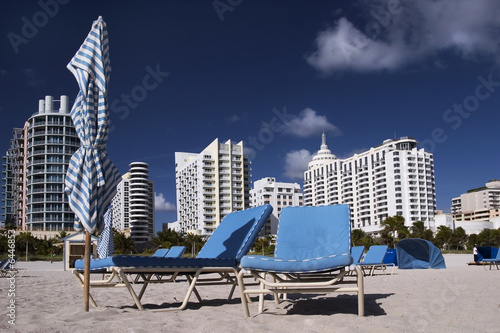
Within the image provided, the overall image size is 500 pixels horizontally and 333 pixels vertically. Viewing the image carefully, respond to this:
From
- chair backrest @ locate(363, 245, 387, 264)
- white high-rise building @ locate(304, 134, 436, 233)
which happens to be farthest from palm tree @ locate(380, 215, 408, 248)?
chair backrest @ locate(363, 245, 387, 264)

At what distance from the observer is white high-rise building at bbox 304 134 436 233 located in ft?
319

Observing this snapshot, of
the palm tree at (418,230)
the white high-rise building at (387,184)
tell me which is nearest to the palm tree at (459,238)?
the palm tree at (418,230)

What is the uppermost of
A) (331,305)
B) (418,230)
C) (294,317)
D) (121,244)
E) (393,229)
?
(294,317)

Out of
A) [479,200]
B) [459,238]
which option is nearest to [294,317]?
[459,238]

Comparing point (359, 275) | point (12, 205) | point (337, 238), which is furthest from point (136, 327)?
point (12, 205)

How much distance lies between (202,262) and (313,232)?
3.86ft

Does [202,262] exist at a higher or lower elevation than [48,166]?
lower

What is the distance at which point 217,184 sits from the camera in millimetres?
92812

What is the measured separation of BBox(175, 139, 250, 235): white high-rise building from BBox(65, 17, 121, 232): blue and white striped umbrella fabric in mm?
86030

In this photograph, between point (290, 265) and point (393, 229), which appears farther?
point (393, 229)

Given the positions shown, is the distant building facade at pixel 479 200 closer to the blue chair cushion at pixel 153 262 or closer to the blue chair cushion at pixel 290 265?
the blue chair cushion at pixel 153 262

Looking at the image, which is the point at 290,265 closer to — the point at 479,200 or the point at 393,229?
the point at 393,229

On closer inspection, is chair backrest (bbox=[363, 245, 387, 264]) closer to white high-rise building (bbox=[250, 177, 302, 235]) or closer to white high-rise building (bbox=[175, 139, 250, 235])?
white high-rise building (bbox=[175, 139, 250, 235])

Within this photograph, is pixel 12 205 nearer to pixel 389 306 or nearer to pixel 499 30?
pixel 499 30
